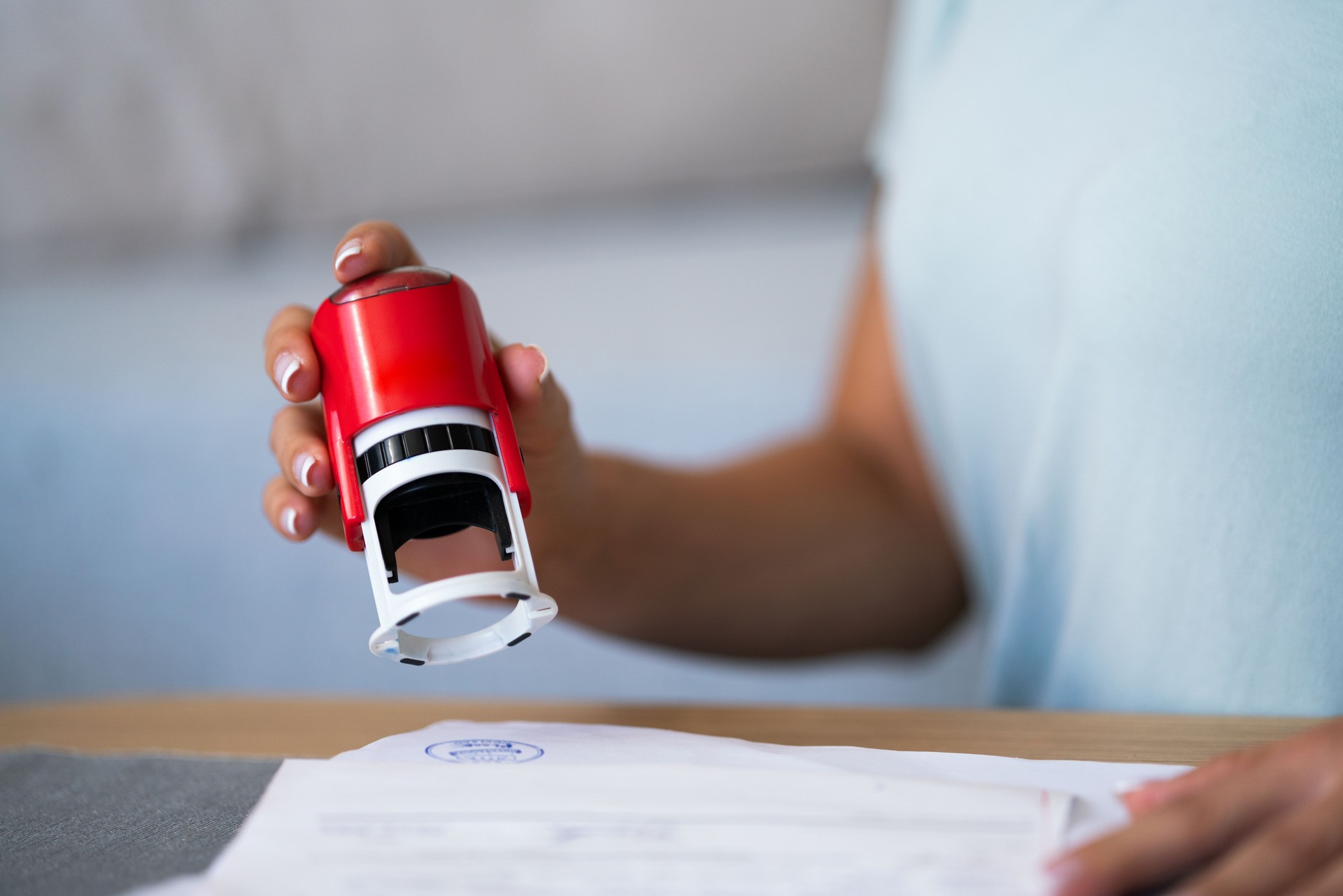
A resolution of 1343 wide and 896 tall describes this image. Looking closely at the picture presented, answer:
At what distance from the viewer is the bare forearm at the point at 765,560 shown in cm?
42

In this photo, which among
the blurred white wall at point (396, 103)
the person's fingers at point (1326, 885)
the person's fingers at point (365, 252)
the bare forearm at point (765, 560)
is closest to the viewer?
the person's fingers at point (1326, 885)

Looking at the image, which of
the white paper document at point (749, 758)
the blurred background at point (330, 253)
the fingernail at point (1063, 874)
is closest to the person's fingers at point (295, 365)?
the white paper document at point (749, 758)

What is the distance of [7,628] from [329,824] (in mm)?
827

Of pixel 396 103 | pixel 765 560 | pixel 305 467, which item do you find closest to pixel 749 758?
pixel 305 467

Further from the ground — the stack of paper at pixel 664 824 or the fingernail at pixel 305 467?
the fingernail at pixel 305 467

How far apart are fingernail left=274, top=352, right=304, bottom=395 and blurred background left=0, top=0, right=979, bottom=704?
0.52m

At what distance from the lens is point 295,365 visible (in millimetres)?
259

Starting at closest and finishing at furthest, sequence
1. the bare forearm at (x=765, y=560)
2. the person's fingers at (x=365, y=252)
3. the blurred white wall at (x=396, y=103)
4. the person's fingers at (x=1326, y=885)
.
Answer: the person's fingers at (x=1326, y=885) < the person's fingers at (x=365, y=252) < the bare forearm at (x=765, y=560) < the blurred white wall at (x=396, y=103)

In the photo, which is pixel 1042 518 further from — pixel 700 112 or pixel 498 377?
pixel 700 112

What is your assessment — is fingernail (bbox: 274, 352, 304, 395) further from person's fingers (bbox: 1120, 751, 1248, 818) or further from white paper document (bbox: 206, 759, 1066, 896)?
person's fingers (bbox: 1120, 751, 1248, 818)

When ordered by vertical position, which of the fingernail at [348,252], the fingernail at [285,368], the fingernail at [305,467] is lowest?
the fingernail at [305,467]

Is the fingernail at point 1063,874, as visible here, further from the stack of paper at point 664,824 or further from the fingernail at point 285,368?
the fingernail at point 285,368

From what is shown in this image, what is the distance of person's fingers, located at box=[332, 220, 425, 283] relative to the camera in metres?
0.27

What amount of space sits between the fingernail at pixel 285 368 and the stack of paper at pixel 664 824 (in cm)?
10
